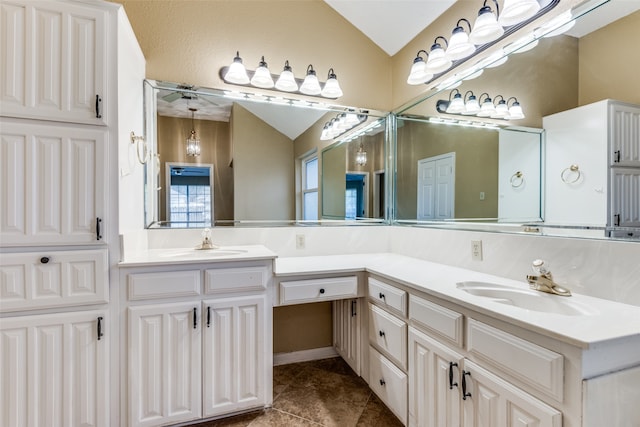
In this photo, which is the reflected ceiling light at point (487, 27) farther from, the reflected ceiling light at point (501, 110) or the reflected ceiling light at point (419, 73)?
the reflected ceiling light at point (419, 73)

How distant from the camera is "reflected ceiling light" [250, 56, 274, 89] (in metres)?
2.14

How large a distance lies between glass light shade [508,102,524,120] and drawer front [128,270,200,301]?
1.90 meters

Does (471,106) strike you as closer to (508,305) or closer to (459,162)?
(459,162)

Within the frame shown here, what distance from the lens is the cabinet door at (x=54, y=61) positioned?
1.30 metres

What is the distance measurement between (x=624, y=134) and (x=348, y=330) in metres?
1.81

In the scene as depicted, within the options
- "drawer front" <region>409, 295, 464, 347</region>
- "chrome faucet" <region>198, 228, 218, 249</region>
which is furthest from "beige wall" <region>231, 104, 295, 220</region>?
"drawer front" <region>409, 295, 464, 347</region>

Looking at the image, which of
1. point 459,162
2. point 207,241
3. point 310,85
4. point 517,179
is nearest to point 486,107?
point 459,162

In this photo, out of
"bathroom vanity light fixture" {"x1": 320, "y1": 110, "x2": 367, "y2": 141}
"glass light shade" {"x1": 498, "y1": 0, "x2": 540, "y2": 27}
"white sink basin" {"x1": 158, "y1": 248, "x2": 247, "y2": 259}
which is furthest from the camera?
"bathroom vanity light fixture" {"x1": 320, "y1": 110, "x2": 367, "y2": 141}

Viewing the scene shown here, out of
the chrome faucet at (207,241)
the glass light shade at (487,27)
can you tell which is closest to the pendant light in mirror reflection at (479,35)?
the glass light shade at (487,27)

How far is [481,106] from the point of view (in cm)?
189

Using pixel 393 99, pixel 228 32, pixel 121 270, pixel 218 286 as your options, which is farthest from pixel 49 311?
pixel 393 99

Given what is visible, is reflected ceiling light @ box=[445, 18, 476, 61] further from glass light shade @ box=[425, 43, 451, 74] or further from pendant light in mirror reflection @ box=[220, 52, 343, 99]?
pendant light in mirror reflection @ box=[220, 52, 343, 99]

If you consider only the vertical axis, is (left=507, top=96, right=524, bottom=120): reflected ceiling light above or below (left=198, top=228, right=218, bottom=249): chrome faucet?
above

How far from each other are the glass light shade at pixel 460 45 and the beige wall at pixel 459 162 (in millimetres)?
453
